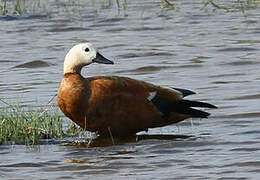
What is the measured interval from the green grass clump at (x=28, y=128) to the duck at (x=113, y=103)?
0.87ft

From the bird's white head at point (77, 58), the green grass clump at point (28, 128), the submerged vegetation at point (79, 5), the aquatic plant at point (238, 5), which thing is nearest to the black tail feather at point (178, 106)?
the bird's white head at point (77, 58)

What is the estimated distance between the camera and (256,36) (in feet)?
49.1

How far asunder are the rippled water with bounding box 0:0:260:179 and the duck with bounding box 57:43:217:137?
0.62 feet

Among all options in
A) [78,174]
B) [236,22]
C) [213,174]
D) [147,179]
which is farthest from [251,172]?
[236,22]

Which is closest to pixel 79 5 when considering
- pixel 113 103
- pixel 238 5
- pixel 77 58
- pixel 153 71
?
pixel 238 5

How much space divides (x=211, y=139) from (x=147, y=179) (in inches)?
61.6

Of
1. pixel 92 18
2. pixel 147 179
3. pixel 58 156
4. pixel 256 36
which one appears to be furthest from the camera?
pixel 92 18

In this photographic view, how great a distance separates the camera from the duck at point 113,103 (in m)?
8.69

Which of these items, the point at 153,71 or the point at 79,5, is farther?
the point at 79,5

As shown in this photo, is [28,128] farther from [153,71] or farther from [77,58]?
[153,71]

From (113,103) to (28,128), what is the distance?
76 centimetres

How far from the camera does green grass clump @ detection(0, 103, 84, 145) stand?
28.6 ft

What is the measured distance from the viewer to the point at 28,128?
28.6 ft

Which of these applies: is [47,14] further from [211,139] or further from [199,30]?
[211,139]
